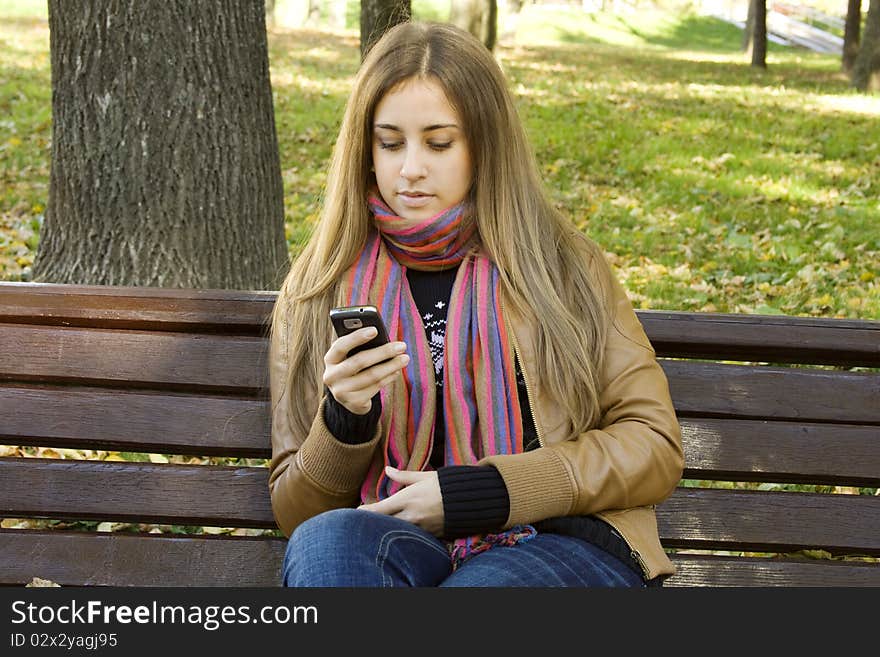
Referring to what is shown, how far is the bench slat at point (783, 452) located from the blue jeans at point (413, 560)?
58 centimetres

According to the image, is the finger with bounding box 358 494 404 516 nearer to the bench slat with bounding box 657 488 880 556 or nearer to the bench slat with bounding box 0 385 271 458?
the bench slat with bounding box 0 385 271 458

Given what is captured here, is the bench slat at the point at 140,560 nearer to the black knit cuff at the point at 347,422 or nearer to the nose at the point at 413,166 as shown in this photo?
the black knit cuff at the point at 347,422

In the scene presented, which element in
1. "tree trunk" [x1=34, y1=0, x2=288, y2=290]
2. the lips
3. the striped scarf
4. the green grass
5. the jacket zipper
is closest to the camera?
the jacket zipper

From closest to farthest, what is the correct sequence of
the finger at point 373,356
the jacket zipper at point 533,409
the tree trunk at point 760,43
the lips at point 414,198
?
the finger at point 373,356, the jacket zipper at point 533,409, the lips at point 414,198, the tree trunk at point 760,43

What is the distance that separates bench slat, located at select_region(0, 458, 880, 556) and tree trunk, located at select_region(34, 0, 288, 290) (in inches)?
55.7

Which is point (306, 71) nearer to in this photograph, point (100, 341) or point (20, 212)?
point (20, 212)

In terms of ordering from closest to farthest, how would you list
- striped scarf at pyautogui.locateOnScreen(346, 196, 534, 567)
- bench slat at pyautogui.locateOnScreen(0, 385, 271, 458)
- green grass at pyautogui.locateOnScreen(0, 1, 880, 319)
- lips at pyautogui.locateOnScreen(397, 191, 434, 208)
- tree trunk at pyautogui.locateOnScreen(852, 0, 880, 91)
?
striped scarf at pyautogui.locateOnScreen(346, 196, 534, 567) → lips at pyautogui.locateOnScreen(397, 191, 434, 208) → bench slat at pyautogui.locateOnScreen(0, 385, 271, 458) → green grass at pyautogui.locateOnScreen(0, 1, 880, 319) → tree trunk at pyautogui.locateOnScreen(852, 0, 880, 91)

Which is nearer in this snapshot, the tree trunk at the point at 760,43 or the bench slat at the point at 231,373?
the bench slat at the point at 231,373

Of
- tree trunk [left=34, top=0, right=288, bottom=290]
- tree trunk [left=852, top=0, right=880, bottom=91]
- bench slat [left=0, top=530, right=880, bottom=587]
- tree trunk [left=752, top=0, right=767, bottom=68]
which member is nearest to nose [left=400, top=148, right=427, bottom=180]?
bench slat [left=0, top=530, right=880, bottom=587]

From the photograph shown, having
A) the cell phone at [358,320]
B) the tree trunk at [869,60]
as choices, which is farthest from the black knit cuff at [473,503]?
the tree trunk at [869,60]

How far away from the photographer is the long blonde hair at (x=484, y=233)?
2.48 m

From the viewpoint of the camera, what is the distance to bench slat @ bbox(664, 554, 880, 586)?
2693 mm

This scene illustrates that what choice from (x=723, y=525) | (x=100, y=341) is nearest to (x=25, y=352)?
(x=100, y=341)

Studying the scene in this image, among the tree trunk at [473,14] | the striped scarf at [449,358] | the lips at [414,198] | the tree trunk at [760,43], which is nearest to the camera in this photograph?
the striped scarf at [449,358]
